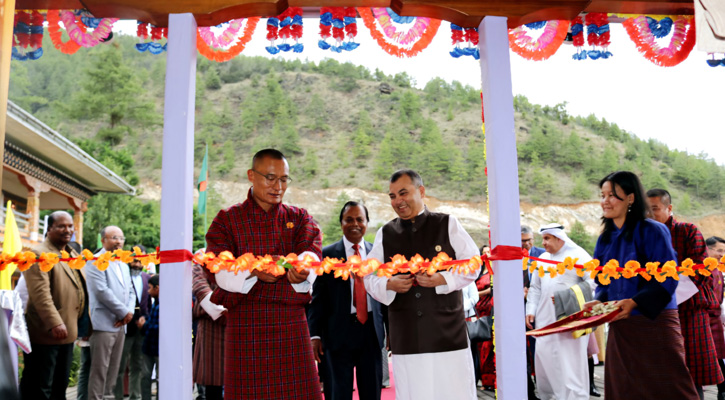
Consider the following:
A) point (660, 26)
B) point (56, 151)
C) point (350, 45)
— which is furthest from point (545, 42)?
point (56, 151)

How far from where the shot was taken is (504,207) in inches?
102

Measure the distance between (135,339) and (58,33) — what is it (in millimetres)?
3203

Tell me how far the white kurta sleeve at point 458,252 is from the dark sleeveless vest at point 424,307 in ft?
0.10

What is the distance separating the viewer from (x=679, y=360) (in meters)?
2.53

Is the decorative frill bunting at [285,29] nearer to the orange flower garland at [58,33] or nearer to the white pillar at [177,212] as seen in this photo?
the white pillar at [177,212]

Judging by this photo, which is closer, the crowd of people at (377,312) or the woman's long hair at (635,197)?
the crowd of people at (377,312)

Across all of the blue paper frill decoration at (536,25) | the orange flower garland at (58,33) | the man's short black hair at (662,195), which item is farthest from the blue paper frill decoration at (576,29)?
the orange flower garland at (58,33)

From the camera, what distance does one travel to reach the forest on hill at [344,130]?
31.7 m

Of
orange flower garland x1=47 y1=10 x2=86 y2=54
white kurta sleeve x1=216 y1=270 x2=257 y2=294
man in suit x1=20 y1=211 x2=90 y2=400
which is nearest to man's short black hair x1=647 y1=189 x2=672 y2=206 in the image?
white kurta sleeve x1=216 y1=270 x2=257 y2=294

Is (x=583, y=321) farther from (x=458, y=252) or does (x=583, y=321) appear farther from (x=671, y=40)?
(x=671, y=40)

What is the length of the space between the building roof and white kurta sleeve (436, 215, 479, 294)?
806 cm

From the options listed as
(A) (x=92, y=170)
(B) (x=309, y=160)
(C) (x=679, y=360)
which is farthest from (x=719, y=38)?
(B) (x=309, y=160)

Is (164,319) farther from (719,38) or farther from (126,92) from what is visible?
(126,92)

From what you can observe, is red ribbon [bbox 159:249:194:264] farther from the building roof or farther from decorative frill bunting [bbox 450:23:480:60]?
the building roof
